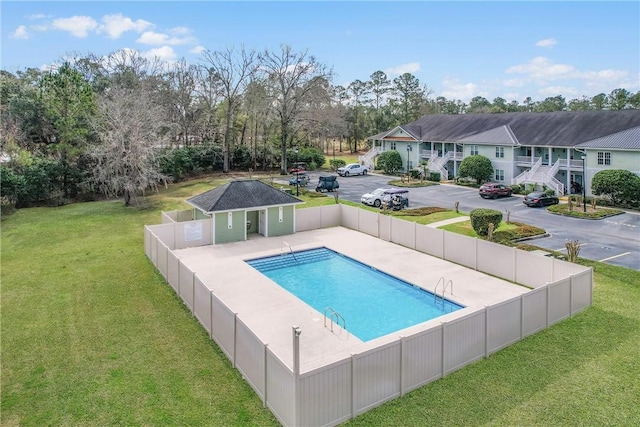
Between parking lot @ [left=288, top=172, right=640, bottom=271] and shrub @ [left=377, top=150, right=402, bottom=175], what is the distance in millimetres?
7304

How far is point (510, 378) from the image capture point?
35.8 ft

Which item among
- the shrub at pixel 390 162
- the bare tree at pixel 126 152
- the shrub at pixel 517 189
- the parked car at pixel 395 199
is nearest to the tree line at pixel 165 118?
the bare tree at pixel 126 152

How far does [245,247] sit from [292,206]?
12.6ft

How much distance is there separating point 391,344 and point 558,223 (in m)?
21.2

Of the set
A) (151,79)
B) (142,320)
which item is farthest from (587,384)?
(151,79)

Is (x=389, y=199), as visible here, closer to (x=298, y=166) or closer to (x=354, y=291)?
(x=354, y=291)

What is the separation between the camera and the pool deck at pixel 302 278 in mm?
12648

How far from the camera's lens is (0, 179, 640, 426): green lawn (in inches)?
380

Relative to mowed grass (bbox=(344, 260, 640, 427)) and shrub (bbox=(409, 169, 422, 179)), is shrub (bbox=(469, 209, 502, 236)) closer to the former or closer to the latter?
mowed grass (bbox=(344, 260, 640, 427))

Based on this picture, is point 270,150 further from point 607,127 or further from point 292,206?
point 607,127

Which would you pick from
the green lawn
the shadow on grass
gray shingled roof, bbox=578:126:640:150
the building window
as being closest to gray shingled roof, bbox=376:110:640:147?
gray shingled roof, bbox=578:126:640:150

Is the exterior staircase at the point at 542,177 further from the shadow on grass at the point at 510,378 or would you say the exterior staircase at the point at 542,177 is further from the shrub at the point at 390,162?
the shadow on grass at the point at 510,378

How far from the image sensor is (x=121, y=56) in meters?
52.2

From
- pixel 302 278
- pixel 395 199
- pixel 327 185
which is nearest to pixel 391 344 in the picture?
pixel 302 278
